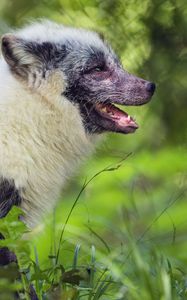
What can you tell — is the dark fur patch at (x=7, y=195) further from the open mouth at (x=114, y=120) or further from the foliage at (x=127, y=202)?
the open mouth at (x=114, y=120)

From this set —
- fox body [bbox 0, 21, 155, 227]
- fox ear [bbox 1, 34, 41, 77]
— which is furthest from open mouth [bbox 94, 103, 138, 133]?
fox ear [bbox 1, 34, 41, 77]


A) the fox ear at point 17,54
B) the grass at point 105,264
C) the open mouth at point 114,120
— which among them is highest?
the fox ear at point 17,54

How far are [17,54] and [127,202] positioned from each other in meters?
1.14

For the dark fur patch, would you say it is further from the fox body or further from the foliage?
the foliage

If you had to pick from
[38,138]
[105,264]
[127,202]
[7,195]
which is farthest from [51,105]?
[105,264]

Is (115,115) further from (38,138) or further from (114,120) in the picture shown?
(38,138)

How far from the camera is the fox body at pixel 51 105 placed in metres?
5.25

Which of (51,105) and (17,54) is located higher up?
(17,54)

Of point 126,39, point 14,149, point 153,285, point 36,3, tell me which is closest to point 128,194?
point 14,149

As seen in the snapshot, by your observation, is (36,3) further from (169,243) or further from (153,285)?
(153,285)

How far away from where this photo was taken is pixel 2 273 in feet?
13.1

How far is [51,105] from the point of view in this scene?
5.56 meters

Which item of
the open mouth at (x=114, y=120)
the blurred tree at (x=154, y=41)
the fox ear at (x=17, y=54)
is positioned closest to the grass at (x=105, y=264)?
the open mouth at (x=114, y=120)

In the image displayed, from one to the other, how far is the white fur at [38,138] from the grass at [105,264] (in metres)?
0.19
